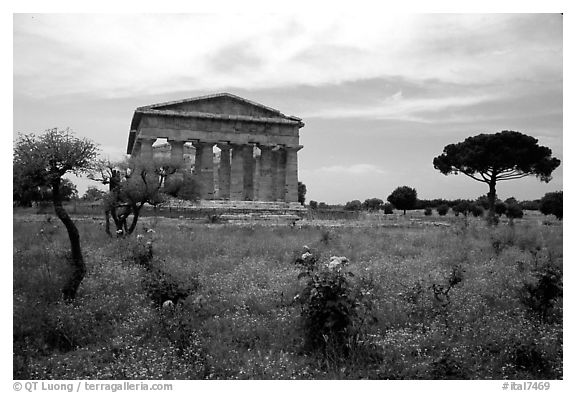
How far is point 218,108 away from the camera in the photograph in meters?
36.1

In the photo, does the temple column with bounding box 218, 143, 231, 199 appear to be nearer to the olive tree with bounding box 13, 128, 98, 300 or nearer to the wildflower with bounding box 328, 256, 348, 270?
the olive tree with bounding box 13, 128, 98, 300

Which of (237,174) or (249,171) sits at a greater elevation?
(249,171)

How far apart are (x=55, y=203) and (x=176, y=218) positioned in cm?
1842

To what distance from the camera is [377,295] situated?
→ 358 inches

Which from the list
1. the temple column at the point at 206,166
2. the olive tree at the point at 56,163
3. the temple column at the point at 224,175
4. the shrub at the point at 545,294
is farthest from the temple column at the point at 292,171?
the shrub at the point at 545,294

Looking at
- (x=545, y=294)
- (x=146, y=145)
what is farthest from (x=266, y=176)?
(x=545, y=294)

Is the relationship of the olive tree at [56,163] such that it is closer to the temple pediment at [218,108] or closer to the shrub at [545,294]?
the shrub at [545,294]

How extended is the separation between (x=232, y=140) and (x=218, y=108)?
2.48 meters

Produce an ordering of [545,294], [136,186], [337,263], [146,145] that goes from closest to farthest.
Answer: [337,263] → [545,294] → [136,186] → [146,145]

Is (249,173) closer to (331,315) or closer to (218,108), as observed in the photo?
(218,108)

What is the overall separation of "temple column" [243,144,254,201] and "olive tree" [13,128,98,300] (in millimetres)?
28528

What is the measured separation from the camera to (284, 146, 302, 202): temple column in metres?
37.4

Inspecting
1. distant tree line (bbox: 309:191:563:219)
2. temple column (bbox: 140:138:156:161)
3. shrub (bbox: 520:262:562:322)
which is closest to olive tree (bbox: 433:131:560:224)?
distant tree line (bbox: 309:191:563:219)
